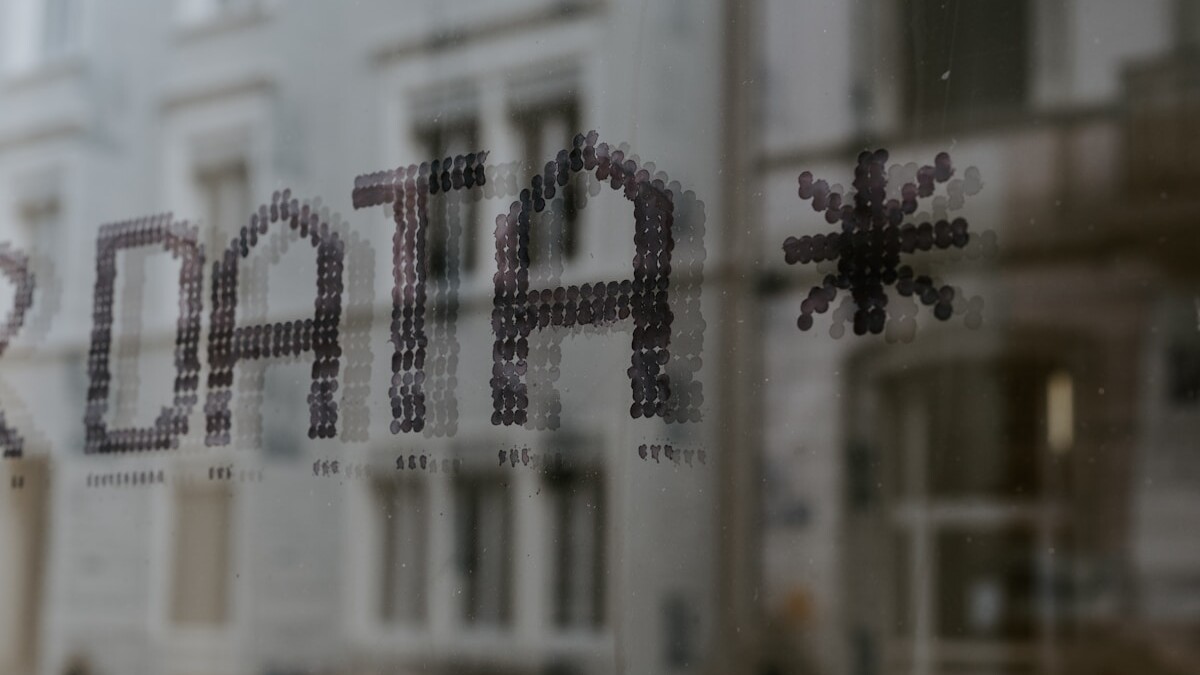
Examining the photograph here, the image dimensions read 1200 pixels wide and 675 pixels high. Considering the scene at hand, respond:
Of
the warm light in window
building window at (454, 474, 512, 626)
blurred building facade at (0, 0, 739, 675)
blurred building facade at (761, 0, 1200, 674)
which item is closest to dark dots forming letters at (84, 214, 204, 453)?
blurred building facade at (0, 0, 739, 675)

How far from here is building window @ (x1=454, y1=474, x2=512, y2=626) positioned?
4.26ft

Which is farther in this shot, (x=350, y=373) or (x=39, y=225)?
(x=39, y=225)

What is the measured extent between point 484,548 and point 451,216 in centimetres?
35

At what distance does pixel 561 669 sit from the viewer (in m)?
1.26

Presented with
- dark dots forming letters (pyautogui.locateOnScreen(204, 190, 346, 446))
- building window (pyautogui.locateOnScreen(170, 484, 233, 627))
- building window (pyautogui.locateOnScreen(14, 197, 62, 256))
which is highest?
building window (pyautogui.locateOnScreen(14, 197, 62, 256))

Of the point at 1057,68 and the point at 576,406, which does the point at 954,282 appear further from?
the point at 576,406

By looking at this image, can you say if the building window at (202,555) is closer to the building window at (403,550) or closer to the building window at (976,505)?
the building window at (403,550)

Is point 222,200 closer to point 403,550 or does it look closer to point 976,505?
point 403,550

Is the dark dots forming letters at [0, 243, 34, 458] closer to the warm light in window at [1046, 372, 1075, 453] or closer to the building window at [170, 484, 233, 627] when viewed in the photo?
the building window at [170, 484, 233, 627]

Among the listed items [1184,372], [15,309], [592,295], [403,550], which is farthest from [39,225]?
[1184,372]

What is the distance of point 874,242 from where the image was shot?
3.67 ft

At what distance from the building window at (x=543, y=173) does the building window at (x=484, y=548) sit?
0.77 ft

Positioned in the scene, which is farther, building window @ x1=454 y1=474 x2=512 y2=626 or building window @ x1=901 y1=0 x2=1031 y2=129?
building window @ x1=454 y1=474 x2=512 y2=626

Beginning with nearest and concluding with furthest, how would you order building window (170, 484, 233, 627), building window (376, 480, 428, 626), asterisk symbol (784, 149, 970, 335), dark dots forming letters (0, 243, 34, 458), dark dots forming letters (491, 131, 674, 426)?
asterisk symbol (784, 149, 970, 335), dark dots forming letters (491, 131, 674, 426), building window (376, 480, 428, 626), building window (170, 484, 233, 627), dark dots forming letters (0, 243, 34, 458)
